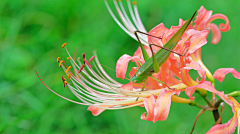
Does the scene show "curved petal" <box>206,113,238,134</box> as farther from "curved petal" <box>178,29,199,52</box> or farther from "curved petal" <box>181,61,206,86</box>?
"curved petal" <box>178,29,199,52</box>

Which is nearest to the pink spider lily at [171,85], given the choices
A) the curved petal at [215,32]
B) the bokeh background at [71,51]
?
the curved petal at [215,32]

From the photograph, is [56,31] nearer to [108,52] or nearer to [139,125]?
[108,52]

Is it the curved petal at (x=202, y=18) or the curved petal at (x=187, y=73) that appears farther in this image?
the curved petal at (x=202, y=18)

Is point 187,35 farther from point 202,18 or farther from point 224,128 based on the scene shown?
point 224,128

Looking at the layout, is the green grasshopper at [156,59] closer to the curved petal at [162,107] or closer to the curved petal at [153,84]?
the curved petal at [153,84]

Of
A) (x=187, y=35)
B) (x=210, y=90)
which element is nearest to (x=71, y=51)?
(x=187, y=35)

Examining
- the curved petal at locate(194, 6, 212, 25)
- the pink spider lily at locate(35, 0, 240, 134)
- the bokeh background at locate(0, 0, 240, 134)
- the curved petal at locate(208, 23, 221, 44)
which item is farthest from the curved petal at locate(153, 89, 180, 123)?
the bokeh background at locate(0, 0, 240, 134)

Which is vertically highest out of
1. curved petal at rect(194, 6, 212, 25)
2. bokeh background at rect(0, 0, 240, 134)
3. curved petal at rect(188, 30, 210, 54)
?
curved petal at rect(194, 6, 212, 25)

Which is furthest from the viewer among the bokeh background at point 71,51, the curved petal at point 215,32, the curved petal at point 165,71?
the bokeh background at point 71,51
